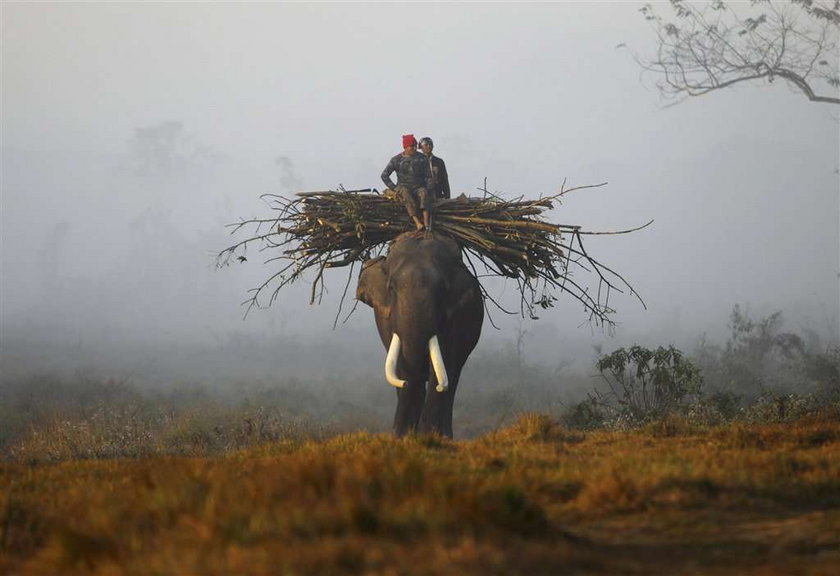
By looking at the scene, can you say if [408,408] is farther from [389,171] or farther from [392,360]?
[389,171]

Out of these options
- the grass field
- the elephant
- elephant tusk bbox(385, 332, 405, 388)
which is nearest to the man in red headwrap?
the elephant

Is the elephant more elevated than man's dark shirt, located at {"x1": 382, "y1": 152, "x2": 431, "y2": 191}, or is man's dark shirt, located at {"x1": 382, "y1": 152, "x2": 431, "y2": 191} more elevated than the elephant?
man's dark shirt, located at {"x1": 382, "y1": 152, "x2": 431, "y2": 191}

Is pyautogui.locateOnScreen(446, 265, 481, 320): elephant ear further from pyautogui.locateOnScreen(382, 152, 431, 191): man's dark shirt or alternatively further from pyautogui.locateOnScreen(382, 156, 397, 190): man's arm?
pyautogui.locateOnScreen(382, 156, 397, 190): man's arm

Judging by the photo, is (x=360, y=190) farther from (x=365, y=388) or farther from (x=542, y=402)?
(x=365, y=388)

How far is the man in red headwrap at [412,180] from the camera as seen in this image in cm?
1265

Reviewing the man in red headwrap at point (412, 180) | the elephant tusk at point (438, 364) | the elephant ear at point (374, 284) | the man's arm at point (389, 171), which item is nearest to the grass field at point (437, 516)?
the elephant tusk at point (438, 364)

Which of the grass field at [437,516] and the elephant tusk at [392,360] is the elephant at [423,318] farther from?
the grass field at [437,516]

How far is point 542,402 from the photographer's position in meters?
27.3

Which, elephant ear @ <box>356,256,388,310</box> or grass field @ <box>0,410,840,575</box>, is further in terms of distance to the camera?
elephant ear @ <box>356,256,388,310</box>

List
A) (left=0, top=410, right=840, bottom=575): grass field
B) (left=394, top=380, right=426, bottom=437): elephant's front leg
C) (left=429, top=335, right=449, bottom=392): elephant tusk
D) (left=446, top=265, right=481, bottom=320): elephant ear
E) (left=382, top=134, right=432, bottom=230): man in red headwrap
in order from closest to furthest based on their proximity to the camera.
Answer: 1. (left=0, top=410, right=840, bottom=575): grass field
2. (left=429, top=335, right=449, bottom=392): elephant tusk
3. (left=394, top=380, right=426, bottom=437): elephant's front leg
4. (left=446, top=265, right=481, bottom=320): elephant ear
5. (left=382, top=134, right=432, bottom=230): man in red headwrap

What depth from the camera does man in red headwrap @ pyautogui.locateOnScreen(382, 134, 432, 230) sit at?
41.5 feet

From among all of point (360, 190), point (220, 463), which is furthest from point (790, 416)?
point (220, 463)

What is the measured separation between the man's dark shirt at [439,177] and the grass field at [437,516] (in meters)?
5.44

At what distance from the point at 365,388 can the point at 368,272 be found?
20821 mm
